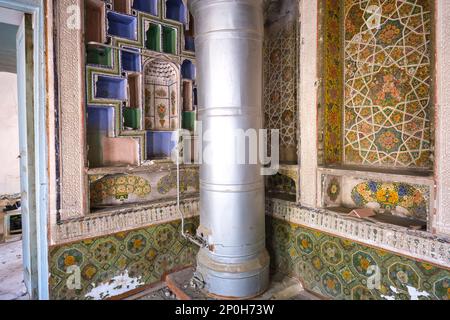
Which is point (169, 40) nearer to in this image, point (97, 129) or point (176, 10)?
point (176, 10)

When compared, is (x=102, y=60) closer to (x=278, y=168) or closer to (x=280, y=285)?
(x=278, y=168)

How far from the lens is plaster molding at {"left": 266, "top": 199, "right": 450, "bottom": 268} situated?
151 cm

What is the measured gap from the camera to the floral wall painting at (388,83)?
1786 mm

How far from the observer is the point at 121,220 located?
6.93ft

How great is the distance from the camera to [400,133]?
1.90 meters

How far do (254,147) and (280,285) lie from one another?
1111 millimetres

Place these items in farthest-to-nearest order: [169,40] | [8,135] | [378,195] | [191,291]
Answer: [8,135]
[169,40]
[191,291]
[378,195]

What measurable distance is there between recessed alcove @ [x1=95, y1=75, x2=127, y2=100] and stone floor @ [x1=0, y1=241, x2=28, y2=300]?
165 centimetres

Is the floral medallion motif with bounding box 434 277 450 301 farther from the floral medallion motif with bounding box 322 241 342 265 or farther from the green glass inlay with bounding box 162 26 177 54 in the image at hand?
the green glass inlay with bounding box 162 26 177 54

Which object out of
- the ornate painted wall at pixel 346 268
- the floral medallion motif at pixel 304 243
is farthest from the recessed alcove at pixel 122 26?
the floral medallion motif at pixel 304 243

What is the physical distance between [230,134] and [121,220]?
1.05 m

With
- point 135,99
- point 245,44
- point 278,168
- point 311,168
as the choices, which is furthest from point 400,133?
point 135,99

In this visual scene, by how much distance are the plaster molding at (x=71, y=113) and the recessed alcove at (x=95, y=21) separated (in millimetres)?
174

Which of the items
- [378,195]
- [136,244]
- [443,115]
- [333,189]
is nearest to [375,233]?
[378,195]
